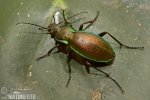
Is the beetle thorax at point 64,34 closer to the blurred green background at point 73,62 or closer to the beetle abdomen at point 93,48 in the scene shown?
the beetle abdomen at point 93,48

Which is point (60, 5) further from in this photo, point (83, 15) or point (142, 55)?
point (142, 55)

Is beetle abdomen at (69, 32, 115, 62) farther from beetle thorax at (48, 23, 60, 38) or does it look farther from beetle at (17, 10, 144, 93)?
beetle thorax at (48, 23, 60, 38)

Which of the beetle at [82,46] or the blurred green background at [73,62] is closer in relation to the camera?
the beetle at [82,46]

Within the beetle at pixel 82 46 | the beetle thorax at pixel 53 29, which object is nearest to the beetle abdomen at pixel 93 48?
the beetle at pixel 82 46

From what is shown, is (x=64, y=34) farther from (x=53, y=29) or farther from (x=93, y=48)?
(x=93, y=48)

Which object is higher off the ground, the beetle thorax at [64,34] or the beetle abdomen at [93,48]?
the beetle thorax at [64,34]

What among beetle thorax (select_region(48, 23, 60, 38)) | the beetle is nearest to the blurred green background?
the beetle
